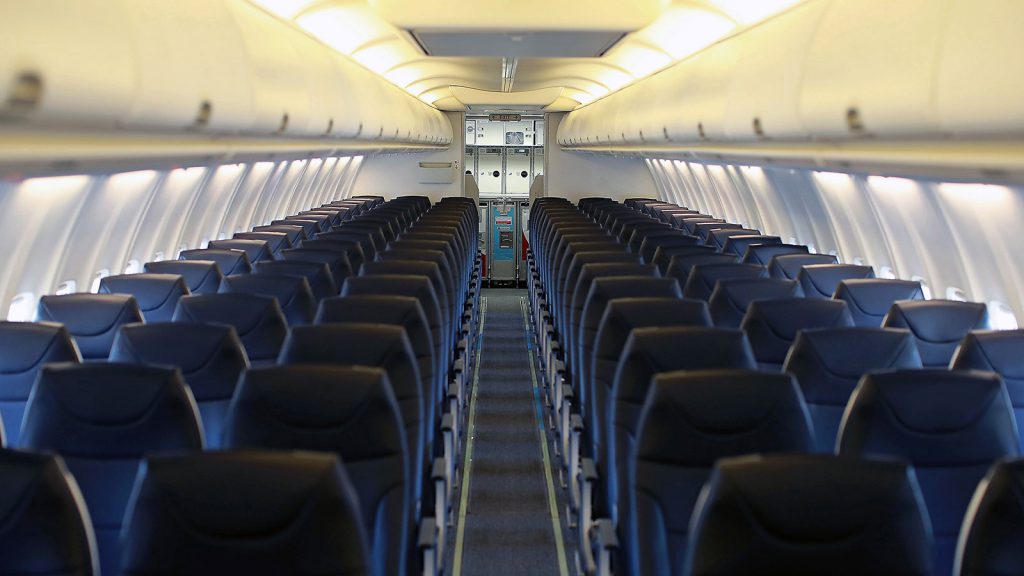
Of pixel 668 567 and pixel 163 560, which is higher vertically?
pixel 163 560

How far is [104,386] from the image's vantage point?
11.7 feet

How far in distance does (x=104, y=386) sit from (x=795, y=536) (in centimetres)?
245

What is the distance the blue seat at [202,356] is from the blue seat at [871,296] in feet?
14.0

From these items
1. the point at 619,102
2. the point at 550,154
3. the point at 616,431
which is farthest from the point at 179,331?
the point at 550,154

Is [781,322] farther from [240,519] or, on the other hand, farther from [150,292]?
[150,292]

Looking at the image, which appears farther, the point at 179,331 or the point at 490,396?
the point at 490,396

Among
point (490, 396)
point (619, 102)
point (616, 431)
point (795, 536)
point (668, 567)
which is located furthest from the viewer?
point (619, 102)

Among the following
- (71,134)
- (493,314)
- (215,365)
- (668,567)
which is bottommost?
(493,314)

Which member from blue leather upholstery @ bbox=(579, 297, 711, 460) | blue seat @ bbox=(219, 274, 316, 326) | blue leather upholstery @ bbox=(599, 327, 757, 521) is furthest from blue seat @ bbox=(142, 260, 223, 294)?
blue leather upholstery @ bbox=(599, 327, 757, 521)

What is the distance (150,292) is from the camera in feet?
22.8

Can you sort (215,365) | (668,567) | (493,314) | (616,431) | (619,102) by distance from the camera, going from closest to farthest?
(668,567), (616,431), (215,365), (619,102), (493,314)

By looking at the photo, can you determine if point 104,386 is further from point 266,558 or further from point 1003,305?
Result: point 1003,305

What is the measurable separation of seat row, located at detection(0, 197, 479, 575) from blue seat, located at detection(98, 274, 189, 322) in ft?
0.04

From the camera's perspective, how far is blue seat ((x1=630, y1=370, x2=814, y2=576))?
11.4ft
